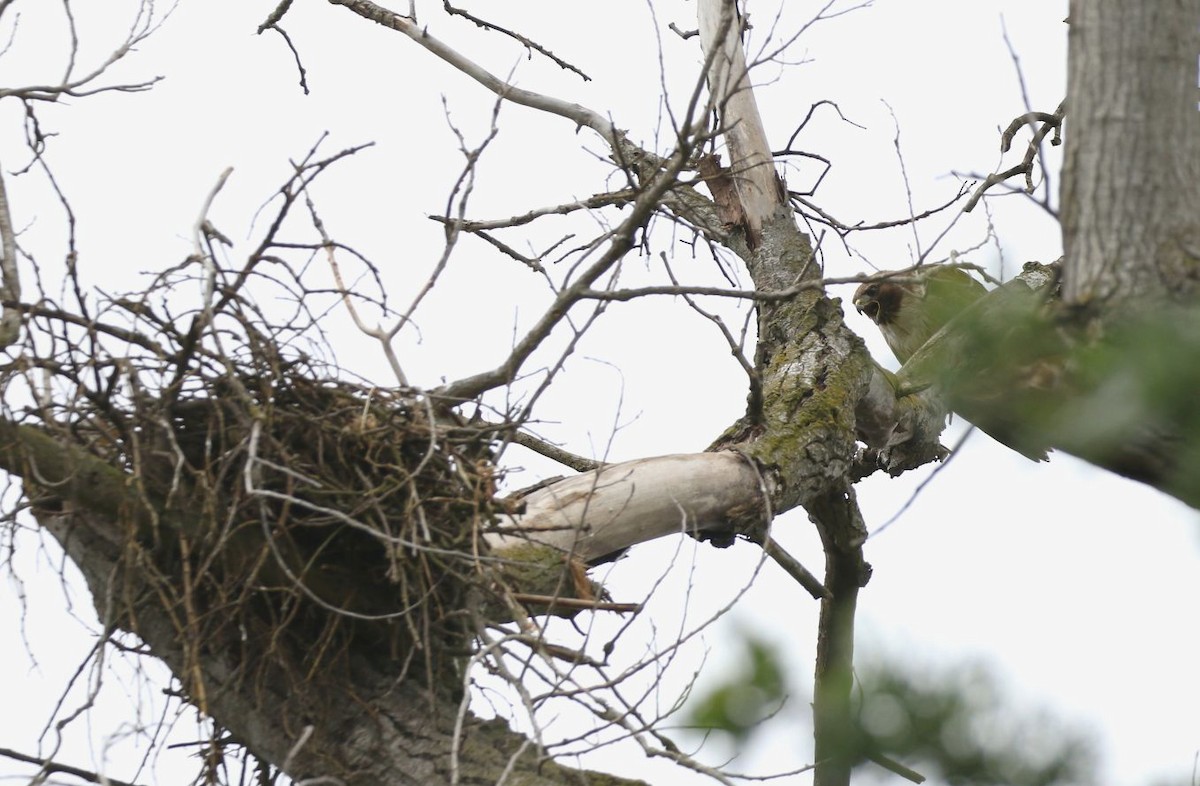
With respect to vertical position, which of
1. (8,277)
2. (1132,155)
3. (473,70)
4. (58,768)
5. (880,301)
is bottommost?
(58,768)

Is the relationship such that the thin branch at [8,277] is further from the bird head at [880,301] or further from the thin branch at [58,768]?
the bird head at [880,301]

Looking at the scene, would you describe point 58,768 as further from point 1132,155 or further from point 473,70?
point 473,70

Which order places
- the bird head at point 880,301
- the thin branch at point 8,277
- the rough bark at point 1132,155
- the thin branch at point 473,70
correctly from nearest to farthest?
the rough bark at point 1132,155, the thin branch at point 8,277, the thin branch at point 473,70, the bird head at point 880,301

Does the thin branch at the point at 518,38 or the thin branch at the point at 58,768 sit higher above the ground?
the thin branch at the point at 518,38

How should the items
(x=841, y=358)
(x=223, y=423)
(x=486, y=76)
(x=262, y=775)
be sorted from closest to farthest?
(x=223, y=423) → (x=262, y=775) → (x=841, y=358) → (x=486, y=76)

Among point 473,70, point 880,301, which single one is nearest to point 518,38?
point 473,70

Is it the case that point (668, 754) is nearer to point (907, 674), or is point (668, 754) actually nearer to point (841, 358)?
point (907, 674)

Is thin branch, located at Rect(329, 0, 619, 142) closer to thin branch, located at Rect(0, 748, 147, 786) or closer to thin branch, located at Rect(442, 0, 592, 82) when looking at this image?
thin branch, located at Rect(442, 0, 592, 82)

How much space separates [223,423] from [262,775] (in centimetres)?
111

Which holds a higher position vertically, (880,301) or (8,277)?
(880,301)

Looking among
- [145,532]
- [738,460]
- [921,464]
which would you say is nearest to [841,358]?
[738,460]

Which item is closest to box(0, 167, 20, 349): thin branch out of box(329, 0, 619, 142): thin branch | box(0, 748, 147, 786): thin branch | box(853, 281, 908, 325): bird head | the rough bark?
box(0, 748, 147, 786): thin branch

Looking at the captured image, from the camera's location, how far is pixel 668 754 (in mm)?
2746

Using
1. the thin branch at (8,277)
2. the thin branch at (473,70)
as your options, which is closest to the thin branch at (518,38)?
the thin branch at (473,70)
